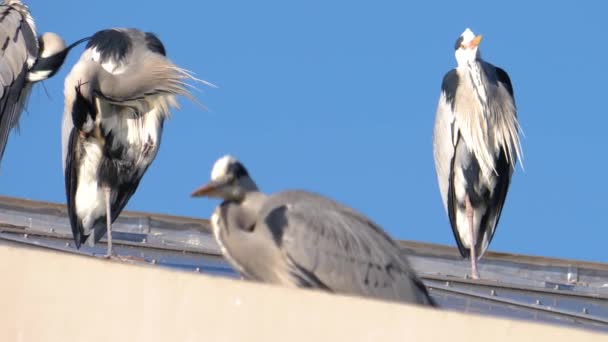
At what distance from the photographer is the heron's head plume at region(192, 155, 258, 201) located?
5.79 m

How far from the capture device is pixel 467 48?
11.0 m

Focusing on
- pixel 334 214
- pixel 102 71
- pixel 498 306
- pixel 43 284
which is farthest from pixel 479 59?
pixel 43 284

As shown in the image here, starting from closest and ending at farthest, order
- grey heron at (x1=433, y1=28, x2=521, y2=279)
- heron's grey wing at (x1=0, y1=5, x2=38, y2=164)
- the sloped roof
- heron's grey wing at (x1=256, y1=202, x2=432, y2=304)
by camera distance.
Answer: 1. heron's grey wing at (x1=256, y1=202, x2=432, y2=304)
2. the sloped roof
3. heron's grey wing at (x1=0, y1=5, x2=38, y2=164)
4. grey heron at (x1=433, y1=28, x2=521, y2=279)

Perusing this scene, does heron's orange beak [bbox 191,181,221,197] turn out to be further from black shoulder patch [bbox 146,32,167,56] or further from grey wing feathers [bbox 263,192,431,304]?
black shoulder patch [bbox 146,32,167,56]

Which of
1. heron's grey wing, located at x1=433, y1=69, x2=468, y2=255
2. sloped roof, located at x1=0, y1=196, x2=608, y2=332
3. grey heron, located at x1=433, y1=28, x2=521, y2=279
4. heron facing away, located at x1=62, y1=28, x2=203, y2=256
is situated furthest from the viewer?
heron's grey wing, located at x1=433, y1=69, x2=468, y2=255

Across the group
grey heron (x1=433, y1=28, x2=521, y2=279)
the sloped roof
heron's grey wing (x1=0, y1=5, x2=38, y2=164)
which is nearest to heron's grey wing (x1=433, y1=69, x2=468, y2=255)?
grey heron (x1=433, y1=28, x2=521, y2=279)

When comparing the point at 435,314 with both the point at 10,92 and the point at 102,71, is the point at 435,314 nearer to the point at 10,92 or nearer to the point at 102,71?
the point at 102,71

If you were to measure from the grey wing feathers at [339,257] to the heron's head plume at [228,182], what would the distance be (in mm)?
159

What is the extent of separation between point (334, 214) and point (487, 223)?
16.2 feet

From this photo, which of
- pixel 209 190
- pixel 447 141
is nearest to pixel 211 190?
pixel 209 190

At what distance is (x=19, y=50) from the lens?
1027cm

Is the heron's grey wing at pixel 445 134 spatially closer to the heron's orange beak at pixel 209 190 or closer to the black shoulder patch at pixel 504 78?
the black shoulder patch at pixel 504 78

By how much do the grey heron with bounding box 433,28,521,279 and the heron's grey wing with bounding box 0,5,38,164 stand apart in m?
2.96

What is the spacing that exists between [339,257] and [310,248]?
0.11 m
